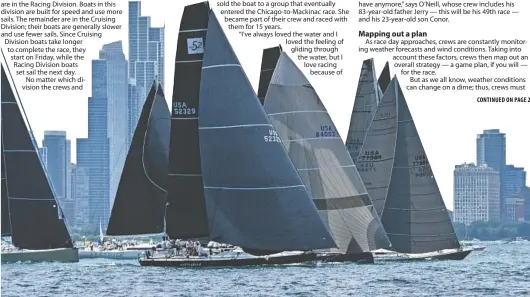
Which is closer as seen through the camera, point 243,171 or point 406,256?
point 243,171

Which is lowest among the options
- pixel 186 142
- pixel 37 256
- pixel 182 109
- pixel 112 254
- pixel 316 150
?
pixel 112 254

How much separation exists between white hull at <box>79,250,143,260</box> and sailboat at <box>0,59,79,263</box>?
72.7ft

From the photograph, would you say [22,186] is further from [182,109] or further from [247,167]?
[247,167]

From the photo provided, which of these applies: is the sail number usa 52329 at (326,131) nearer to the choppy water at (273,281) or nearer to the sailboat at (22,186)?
the choppy water at (273,281)

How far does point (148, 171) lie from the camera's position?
258 feet

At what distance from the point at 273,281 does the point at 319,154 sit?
11.9m

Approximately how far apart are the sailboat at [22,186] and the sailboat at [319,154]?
13.6 m

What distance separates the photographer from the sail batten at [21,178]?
7306 centimetres

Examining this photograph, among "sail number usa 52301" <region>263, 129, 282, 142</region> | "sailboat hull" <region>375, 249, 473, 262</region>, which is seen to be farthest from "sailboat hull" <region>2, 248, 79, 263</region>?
"sail number usa 52301" <region>263, 129, 282, 142</region>

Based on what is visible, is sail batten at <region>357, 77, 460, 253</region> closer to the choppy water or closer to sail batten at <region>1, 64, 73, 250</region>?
the choppy water

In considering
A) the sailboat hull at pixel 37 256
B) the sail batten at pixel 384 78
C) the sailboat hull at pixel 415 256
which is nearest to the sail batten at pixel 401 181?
the sailboat hull at pixel 415 256

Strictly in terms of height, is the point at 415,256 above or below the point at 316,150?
below

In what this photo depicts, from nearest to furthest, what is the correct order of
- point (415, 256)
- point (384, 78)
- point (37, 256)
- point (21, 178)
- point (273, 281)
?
point (273, 281) → point (21, 178) → point (37, 256) → point (415, 256) → point (384, 78)

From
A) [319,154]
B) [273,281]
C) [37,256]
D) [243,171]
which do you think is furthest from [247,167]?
[37,256]
